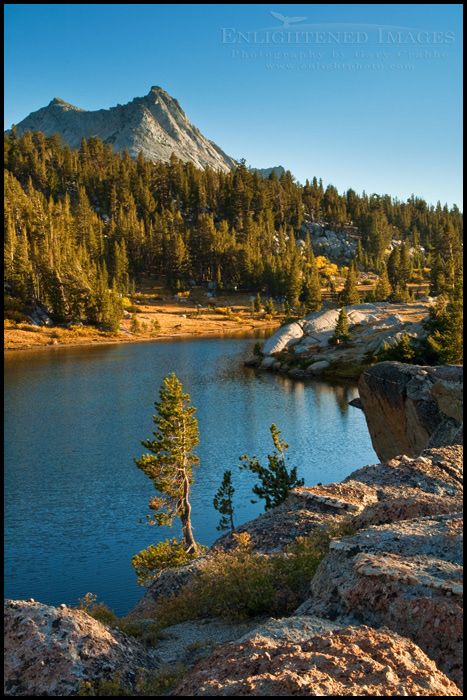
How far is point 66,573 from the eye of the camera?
20.2 meters

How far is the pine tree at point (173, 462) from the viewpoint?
2147 centimetres

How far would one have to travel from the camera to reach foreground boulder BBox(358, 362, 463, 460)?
21.6 m

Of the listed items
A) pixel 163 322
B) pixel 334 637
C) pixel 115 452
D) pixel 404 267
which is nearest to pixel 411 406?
pixel 115 452

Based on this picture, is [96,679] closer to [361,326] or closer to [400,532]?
[400,532]

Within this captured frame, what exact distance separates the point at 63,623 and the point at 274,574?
4.90m

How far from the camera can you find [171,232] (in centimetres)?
13262

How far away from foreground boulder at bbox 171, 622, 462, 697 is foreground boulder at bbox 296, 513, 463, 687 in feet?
2.01

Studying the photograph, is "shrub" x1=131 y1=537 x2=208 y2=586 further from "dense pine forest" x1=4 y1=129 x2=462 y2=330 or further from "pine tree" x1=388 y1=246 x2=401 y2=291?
"pine tree" x1=388 y1=246 x2=401 y2=291

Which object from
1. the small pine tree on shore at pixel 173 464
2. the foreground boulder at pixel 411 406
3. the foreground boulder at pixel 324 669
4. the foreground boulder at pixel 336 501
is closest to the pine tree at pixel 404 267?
the foreground boulder at pixel 411 406

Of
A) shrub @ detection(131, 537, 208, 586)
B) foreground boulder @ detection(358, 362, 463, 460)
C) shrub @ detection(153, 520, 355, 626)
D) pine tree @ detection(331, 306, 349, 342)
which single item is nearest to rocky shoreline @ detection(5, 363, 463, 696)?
shrub @ detection(153, 520, 355, 626)

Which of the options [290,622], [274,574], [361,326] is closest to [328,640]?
[290,622]

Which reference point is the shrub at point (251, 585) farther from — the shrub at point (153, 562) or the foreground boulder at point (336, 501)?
the shrub at point (153, 562)

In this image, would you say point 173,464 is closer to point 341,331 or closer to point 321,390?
point 321,390

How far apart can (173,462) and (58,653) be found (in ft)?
50.8
